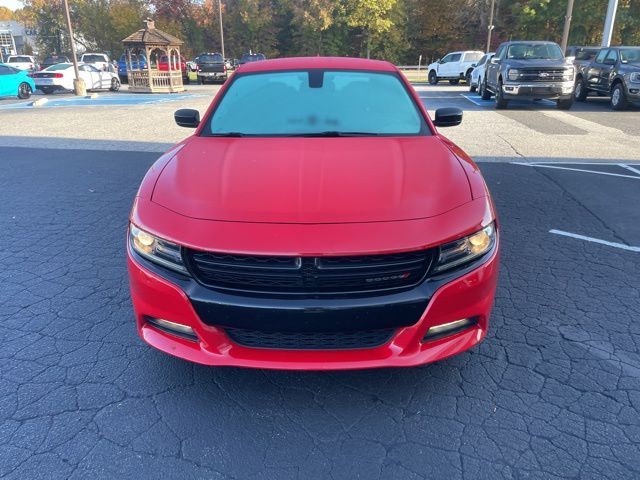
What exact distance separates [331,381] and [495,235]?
46.0 inches

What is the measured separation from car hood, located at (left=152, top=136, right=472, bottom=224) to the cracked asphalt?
976mm

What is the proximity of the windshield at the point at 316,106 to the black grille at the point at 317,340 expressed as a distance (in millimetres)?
1592

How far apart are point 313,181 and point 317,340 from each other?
0.82 meters

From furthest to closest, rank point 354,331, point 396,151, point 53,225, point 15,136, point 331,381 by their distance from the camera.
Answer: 1. point 15,136
2. point 53,225
3. point 396,151
4. point 331,381
5. point 354,331

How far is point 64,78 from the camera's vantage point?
22.6 metres

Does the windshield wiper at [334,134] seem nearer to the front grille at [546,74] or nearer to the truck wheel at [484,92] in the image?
the front grille at [546,74]

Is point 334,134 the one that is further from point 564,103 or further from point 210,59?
point 210,59

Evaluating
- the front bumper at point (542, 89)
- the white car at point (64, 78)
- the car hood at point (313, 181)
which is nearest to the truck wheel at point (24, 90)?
the white car at point (64, 78)

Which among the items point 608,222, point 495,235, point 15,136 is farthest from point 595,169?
point 15,136

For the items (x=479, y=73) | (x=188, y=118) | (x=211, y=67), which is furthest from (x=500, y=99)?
(x=211, y=67)

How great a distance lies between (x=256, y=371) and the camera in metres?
2.73

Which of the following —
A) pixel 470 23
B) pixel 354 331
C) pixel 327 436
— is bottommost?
pixel 327 436

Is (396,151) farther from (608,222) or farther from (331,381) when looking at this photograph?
(608,222)

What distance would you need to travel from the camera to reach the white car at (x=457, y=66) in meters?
28.4
